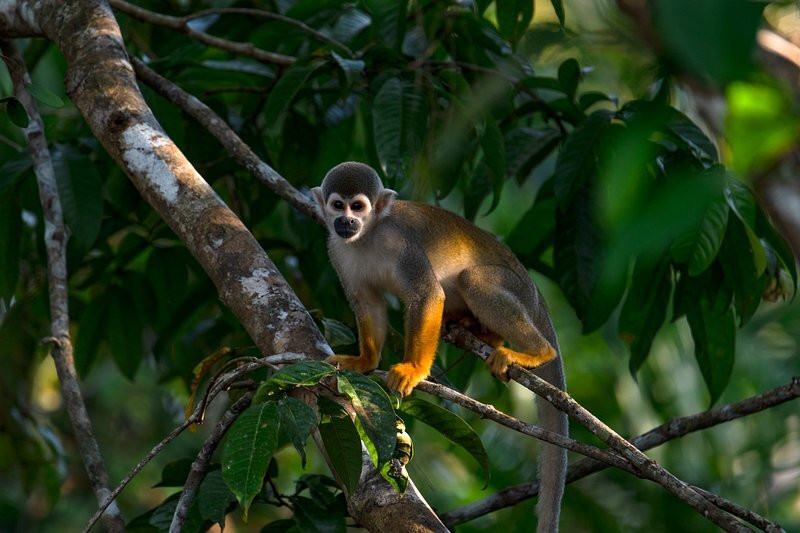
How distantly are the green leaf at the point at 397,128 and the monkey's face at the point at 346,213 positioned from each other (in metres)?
0.27

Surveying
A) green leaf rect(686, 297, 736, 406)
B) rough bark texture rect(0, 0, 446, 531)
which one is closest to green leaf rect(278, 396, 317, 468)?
rough bark texture rect(0, 0, 446, 531)

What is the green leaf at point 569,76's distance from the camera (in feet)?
13.0

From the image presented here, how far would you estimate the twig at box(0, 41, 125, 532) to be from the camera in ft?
9.54

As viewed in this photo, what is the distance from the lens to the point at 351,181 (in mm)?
3791

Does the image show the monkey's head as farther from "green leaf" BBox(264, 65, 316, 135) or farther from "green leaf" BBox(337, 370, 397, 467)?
"green leaf" BBox(337, 370, 397, 467)

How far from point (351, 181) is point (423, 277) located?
0.51 metres

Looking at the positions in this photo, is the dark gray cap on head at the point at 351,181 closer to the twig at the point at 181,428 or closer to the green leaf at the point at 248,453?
the twig at the point at 181,428

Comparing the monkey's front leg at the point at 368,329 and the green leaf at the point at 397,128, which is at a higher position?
the green leaf at the point at 397,128

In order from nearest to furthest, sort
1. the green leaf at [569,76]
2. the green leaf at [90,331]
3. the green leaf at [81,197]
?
the green leaf at [81,197] < the green leaf at [569,76] < the green leaf at [90,331]

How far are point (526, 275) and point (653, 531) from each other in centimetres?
305

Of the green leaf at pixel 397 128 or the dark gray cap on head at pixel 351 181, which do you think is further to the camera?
the dark gray cap on head at pixel 351 181

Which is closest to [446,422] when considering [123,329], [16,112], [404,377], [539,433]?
[539,433]

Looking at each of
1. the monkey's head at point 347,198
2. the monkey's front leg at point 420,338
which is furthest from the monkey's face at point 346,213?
the monkey's front leg at point 420,338

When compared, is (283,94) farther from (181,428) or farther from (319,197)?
(181,428)
